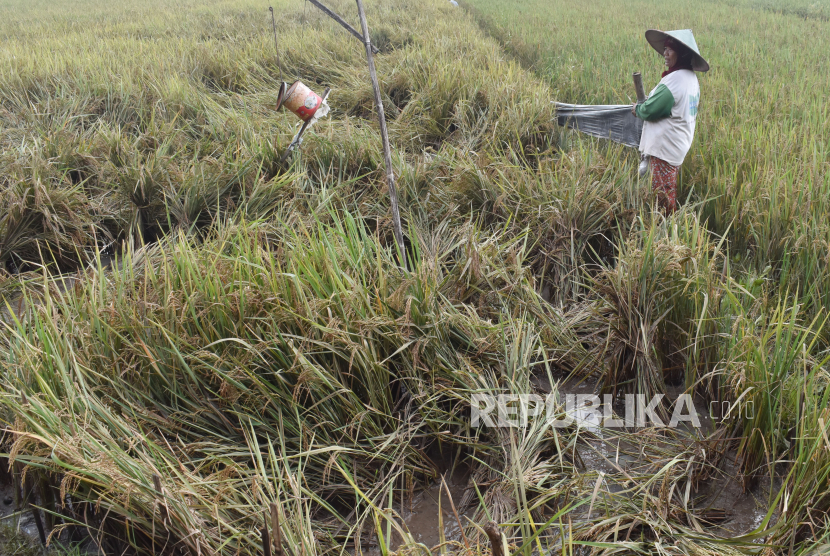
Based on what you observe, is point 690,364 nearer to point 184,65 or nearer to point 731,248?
point 731,248

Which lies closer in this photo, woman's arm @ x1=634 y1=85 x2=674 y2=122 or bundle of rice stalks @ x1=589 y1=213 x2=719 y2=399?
bundle of rice stalks @ x1=589 y1=213 x2=719 y2=399

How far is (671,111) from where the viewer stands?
3273 millimetres

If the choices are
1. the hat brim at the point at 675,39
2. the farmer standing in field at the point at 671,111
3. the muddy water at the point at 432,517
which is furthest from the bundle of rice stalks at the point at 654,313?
the hat brim at the point at 675,39

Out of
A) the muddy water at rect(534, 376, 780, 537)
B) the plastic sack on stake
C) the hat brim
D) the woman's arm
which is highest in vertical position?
the hat brim

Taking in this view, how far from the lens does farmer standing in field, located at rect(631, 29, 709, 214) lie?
3.24m

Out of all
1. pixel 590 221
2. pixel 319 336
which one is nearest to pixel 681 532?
pixel 319 336

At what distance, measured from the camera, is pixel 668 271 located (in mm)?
2270

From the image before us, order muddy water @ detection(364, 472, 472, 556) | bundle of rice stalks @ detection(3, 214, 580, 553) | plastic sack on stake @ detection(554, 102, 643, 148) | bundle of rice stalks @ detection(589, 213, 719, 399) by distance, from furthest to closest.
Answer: plastic sack on stake @ detection(554, 102, 643, 148)
bundle of rice stalks @ detection(589, 213, 719, 399)
muddy water @ detection(364, 472, 472, 556)
bundle of rice stalks @ detection(3, 214, 580, 553)

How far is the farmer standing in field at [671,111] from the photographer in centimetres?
324

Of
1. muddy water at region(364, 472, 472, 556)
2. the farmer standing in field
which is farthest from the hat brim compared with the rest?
muddy water at region(364, 472, 472, 556)

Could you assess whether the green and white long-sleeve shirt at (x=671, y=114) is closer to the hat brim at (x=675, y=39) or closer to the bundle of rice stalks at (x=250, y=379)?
the hat brim at (x=675, y=39)

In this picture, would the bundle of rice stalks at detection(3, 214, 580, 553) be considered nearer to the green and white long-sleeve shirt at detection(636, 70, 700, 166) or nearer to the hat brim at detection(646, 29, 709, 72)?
the green and white long-sleeve shirt at detection(636, 70, 700, 166)

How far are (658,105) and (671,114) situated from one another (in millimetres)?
97

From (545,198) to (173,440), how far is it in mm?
2126
